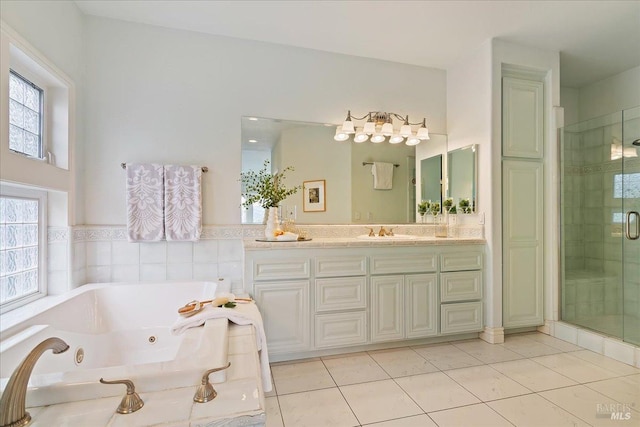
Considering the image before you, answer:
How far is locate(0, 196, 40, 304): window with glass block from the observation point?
169 centimetres

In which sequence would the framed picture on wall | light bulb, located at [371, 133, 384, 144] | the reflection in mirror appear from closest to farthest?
the framed picture on wall
light bulb, located at [371, 133, 384, 144]
the reflection in mirror

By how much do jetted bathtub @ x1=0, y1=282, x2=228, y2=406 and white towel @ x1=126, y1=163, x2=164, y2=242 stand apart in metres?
0.40

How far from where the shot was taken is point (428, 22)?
252 centimetres

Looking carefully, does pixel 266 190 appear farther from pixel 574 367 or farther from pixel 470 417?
pixel 574 367

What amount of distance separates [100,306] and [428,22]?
3.25 meters

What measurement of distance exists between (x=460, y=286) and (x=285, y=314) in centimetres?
154

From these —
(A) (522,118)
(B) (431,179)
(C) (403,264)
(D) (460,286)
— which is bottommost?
(D) (460,286)

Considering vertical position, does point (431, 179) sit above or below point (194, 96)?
below

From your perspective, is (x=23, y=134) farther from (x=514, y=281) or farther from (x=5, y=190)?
(x=514, y=281)

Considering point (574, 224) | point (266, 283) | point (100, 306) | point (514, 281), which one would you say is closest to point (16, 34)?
point (100, 306)

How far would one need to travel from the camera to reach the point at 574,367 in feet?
7.41

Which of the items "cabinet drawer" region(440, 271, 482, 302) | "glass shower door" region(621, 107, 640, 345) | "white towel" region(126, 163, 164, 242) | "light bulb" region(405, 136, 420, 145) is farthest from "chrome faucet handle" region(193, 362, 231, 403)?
"glass shower door" region(621, 107, 640, 345)

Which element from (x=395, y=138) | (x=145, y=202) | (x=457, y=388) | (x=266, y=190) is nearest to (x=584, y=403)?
(x=457, y=388)
